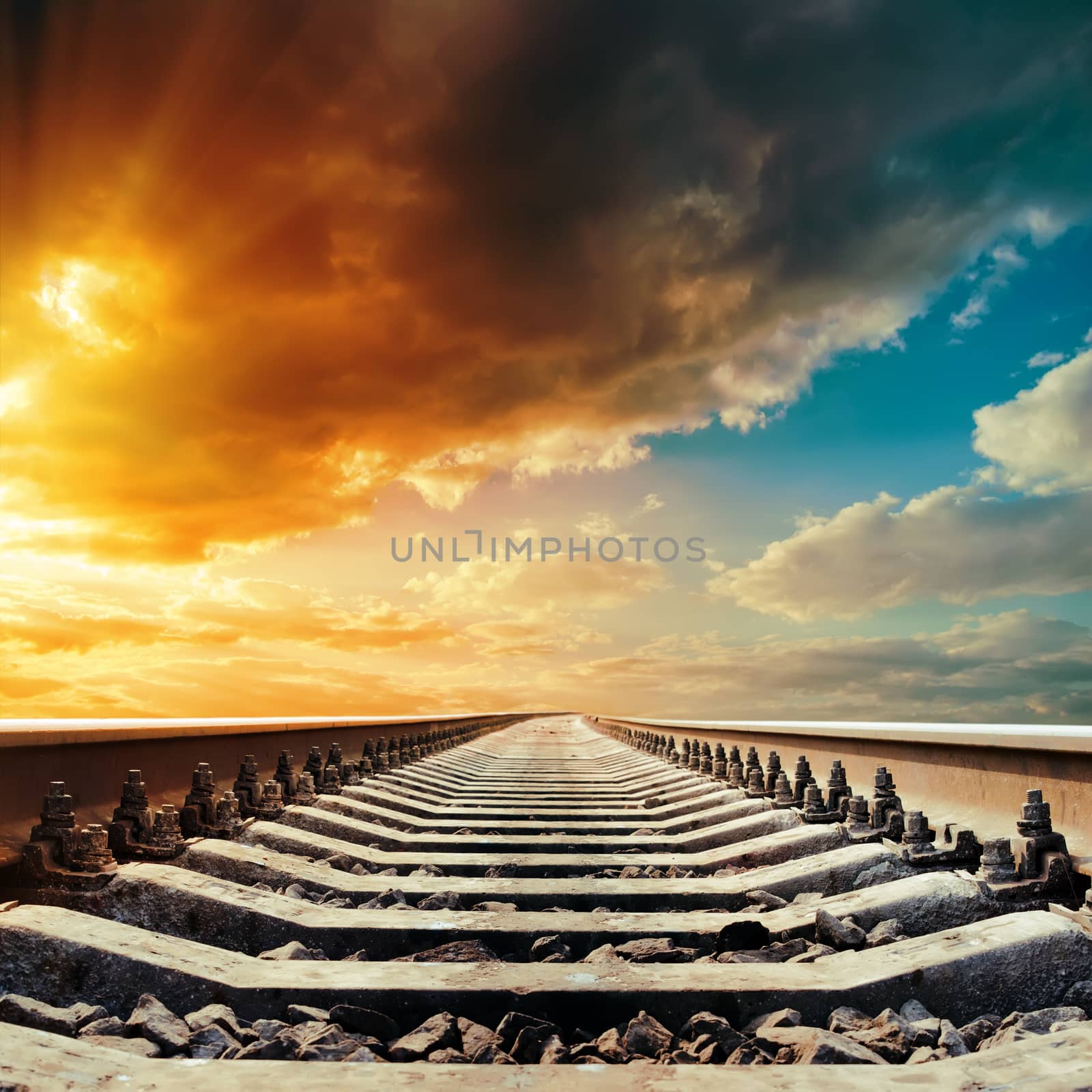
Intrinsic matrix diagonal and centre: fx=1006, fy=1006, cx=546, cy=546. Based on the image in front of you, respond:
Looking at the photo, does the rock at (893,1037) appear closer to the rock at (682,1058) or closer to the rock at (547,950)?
the rock at (682,1058)

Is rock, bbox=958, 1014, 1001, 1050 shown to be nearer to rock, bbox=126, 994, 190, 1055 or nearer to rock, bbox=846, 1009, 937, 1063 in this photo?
rock, bbox=846, 1009, 937, 1063

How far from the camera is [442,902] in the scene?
375 centimetres

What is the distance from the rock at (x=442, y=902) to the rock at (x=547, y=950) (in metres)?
0.63

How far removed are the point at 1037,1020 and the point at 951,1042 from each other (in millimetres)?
246

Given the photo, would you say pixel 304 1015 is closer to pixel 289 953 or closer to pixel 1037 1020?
pixel 289 953

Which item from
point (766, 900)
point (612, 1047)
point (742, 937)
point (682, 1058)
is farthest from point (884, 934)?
point (612, 1047)

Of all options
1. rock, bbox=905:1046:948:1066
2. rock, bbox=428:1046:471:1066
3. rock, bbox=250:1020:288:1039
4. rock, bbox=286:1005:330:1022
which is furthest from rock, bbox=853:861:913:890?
rock, bbox=250:1020:288:1039

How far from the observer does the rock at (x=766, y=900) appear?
3705 millimetres

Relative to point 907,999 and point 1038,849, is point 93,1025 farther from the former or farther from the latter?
point 1038,849

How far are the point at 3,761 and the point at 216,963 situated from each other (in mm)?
1138

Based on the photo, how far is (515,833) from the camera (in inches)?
235

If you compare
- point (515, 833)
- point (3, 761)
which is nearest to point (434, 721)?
point (515, 833)

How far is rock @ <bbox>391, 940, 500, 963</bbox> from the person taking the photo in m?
2.98

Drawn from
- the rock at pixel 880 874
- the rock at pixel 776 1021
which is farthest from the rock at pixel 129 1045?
the rock at pixel 880 874
